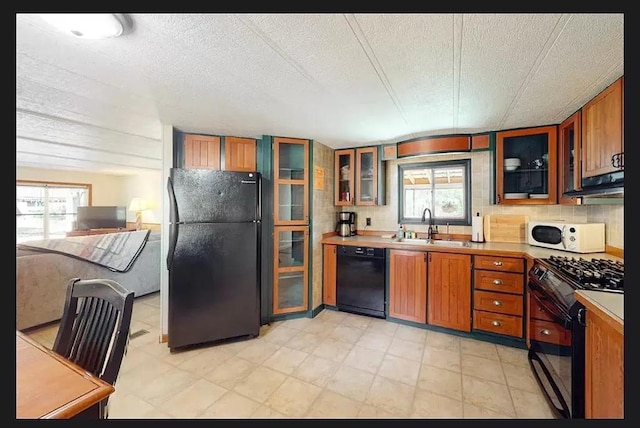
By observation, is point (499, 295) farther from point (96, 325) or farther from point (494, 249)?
point (96, 325)

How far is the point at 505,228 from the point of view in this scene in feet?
9.17

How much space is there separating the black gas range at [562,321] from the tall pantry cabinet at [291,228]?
2.09 metres

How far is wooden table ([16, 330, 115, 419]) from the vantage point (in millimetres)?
692

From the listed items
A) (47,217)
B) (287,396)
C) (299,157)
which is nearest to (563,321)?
(287,396)

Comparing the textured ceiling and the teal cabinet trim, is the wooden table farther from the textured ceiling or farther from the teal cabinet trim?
the teal cabinet trim

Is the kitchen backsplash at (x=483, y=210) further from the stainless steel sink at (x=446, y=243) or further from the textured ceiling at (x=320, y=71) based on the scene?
the textured ceiling at (x=320, y=71)

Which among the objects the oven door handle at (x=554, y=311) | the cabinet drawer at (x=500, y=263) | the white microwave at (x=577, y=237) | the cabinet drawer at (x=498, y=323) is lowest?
the cabinet drawer at (x=498, y=323)

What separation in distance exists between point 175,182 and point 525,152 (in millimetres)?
3509

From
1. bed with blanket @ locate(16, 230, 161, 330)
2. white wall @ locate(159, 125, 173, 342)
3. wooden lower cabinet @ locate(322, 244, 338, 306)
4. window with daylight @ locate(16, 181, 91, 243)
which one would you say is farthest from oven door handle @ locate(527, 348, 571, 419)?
window with daylight @ locate(16, 181, 91, 243)

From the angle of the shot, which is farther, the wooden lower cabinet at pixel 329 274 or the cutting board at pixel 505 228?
the wooden lower cabinet at pixel 329 274

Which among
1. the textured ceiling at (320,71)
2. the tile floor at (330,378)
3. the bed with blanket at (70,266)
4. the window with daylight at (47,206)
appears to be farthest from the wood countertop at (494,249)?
the window with daylight at (47,206)

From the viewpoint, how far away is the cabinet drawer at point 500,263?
224 centimetres

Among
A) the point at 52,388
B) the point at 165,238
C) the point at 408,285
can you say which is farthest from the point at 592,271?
the point at 165,238

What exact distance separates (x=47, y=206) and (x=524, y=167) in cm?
908
